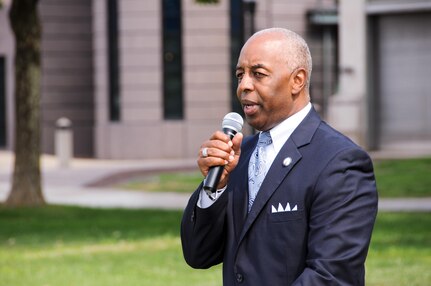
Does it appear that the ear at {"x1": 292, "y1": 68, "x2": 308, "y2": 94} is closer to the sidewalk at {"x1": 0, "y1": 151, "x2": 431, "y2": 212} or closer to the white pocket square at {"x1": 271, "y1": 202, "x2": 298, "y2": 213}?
the white pocket square at {"x1": 271, "y1": 202, "x2": 298, "y2": 213}

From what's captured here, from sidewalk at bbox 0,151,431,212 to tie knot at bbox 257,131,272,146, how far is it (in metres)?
13.8

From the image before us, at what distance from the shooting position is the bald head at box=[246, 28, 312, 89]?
387 centimetres

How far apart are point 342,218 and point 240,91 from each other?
555mm

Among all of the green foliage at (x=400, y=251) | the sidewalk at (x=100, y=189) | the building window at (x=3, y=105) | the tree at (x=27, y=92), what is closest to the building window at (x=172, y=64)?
the sidewalk at (x=100, y=189)

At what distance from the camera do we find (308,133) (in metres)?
3.97

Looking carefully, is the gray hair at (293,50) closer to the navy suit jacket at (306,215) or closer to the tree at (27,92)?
the navy suit jacket at (306,215)

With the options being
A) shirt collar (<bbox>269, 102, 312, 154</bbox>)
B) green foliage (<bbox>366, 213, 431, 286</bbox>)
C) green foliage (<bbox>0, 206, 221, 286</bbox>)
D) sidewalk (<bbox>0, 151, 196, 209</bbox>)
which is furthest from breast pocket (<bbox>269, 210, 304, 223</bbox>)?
sidewalk (<bbox>0, 151, 196, 209</bbox>)

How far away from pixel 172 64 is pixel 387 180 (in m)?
13.3

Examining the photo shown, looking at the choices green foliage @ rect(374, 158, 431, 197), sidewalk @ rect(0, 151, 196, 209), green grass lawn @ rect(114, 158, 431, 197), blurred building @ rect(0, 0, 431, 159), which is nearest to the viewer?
sidewalk @ rect(0, 151, 196, 209)

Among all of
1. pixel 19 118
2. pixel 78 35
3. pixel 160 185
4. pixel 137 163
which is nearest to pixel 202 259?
pixel 19 118

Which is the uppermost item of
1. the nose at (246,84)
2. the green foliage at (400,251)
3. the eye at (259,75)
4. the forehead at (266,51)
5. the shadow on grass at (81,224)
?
the forehead at (266,51)

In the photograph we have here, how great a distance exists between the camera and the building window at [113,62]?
3506 cm

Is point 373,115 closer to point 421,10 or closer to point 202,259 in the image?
point 421,10

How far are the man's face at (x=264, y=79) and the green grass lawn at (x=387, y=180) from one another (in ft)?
54.4
